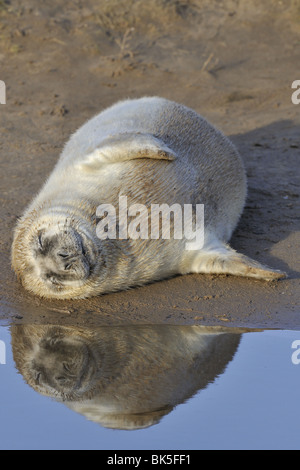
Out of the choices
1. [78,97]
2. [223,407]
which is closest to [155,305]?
[223,407]

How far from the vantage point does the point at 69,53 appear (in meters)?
10.4

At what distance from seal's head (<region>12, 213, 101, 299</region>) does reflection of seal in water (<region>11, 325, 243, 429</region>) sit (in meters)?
0.32

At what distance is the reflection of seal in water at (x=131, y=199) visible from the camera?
550cm

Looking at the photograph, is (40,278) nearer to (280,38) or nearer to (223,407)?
(223,407)

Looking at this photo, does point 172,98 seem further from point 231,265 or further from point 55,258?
point 55,258

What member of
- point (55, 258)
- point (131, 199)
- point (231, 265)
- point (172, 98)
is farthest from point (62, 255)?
point (172, 98)

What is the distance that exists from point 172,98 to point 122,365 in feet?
17.9

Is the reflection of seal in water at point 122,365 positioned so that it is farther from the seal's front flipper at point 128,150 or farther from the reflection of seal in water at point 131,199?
the seal's front flipper at point 128,150

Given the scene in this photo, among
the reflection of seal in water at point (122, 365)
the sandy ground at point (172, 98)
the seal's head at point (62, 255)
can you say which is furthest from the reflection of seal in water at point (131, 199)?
the reflection of seal in water at point (122, 365)

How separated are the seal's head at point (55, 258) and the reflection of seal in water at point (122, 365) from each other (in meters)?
0.32

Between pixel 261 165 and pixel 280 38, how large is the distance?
11.7 ft

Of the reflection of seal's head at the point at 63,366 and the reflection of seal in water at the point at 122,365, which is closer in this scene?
the reflection of seal in water at the point at 122,365

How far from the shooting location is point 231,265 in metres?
5.98

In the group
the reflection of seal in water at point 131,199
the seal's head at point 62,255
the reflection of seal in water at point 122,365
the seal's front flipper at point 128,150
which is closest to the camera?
the reflection of seal in water at point 122,365
